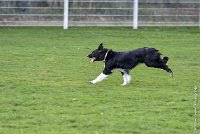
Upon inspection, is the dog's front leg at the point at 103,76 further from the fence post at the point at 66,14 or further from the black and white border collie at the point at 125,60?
the fence post at the point at 66,14

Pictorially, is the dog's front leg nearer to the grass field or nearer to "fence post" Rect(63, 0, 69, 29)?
the grass field

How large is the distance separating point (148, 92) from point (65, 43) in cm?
762

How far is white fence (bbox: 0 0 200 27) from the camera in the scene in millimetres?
21547

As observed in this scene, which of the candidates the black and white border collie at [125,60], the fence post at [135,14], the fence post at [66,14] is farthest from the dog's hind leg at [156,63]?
the fence post at [135,14]

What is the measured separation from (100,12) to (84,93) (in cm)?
1346

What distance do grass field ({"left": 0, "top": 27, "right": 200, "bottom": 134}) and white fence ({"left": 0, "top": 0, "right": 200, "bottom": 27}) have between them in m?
5.07

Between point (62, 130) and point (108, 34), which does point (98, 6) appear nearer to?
point (108, 34)

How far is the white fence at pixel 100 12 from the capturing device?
2155 cm

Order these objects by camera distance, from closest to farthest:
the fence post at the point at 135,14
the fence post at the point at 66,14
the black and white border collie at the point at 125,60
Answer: the black and white border collie at the point at 125,60 < the fence post at the point at 66,14 < the fence post at the point at 135,14

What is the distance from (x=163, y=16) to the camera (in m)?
22.4

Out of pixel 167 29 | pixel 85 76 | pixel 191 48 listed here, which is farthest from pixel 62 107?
pixel 167 29

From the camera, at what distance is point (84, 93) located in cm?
901

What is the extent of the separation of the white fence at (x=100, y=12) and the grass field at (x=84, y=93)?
5.07 meters

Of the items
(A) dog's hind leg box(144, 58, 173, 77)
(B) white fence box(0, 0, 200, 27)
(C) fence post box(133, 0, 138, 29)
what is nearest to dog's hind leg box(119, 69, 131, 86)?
(A) dog's hind leg box(144, 58, 173, 77)
